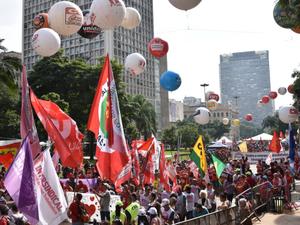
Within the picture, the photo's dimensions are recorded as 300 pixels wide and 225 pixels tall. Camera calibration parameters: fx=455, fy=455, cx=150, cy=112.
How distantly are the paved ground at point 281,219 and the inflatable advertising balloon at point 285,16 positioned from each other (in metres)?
6.42

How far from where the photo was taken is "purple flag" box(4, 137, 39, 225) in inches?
287

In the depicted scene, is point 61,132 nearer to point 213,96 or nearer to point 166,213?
point 166,213

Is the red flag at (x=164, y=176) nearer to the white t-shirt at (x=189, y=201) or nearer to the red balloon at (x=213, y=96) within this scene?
the white t-shirt at (x=189, y=201)

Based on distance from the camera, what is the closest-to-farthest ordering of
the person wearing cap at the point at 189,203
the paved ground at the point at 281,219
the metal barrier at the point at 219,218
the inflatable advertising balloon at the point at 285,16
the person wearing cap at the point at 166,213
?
the metal barrier at the point at 219,218, the person wearing cap at the point at 166,213, the person wearing cap at the point at 189,203, the inflatable advertising balloon at the point at 285,16, the paved ground at the point at 281,219

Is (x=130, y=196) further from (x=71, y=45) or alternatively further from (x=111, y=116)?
(x=71, y=45)

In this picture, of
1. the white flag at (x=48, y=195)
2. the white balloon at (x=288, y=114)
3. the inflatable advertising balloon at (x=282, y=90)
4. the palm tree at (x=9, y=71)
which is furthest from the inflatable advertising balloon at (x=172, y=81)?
the inflatable advertising balloon at (x=282, y=90)

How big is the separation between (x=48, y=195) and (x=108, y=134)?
7.69ft

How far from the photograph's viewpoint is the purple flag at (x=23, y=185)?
7.28 meters

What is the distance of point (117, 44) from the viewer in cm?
12275

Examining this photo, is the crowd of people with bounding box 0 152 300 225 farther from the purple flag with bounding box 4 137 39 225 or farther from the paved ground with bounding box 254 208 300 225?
the purple flag with bounding box 4 137 39 225

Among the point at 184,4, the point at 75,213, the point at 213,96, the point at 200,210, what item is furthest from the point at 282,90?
the point at 75,213

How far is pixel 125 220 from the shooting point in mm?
10594

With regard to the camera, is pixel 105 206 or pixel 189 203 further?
pixel 189 203

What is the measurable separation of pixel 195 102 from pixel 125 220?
587 feet
